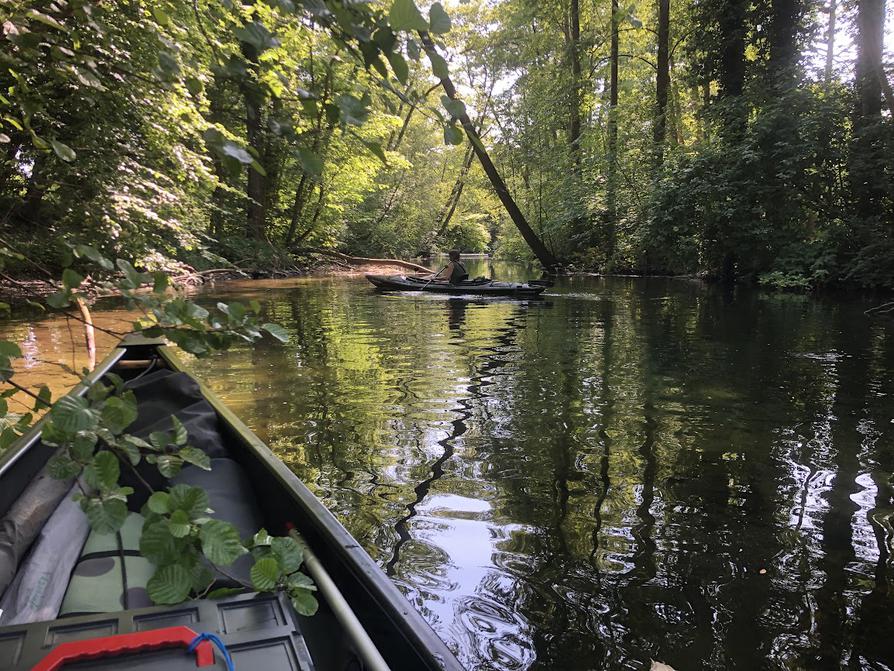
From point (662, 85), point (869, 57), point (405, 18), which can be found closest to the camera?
point (405, 18)

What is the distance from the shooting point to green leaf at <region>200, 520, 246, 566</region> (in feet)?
3.25

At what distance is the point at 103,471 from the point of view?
40.2 inches

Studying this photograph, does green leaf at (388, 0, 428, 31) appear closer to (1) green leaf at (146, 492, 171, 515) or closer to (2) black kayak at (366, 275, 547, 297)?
(1) green leaf at (146, 492, 171, 515)

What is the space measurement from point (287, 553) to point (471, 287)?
12.0 meters

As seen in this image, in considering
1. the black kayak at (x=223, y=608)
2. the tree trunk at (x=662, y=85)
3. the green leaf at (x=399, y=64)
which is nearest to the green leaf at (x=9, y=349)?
the black kayak at (x=223, y=608)

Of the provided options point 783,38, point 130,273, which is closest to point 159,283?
point 130,273

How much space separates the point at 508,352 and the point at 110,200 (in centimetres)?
533

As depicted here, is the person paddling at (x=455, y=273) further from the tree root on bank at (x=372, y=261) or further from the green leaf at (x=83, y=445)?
the green leaf at (x=83, y=445)

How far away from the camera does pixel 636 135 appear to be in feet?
66.5

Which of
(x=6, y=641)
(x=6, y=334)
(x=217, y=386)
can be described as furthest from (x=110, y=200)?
(x=6, y=641)

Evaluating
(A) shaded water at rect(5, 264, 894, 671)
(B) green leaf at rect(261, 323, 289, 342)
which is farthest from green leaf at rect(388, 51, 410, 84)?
(A) shaded water at rect(5, 264, 894, 671)

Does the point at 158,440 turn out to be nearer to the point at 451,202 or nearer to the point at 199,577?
the point at 199,577

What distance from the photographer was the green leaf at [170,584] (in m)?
1.06

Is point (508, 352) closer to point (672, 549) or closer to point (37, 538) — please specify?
point (672, 549)
